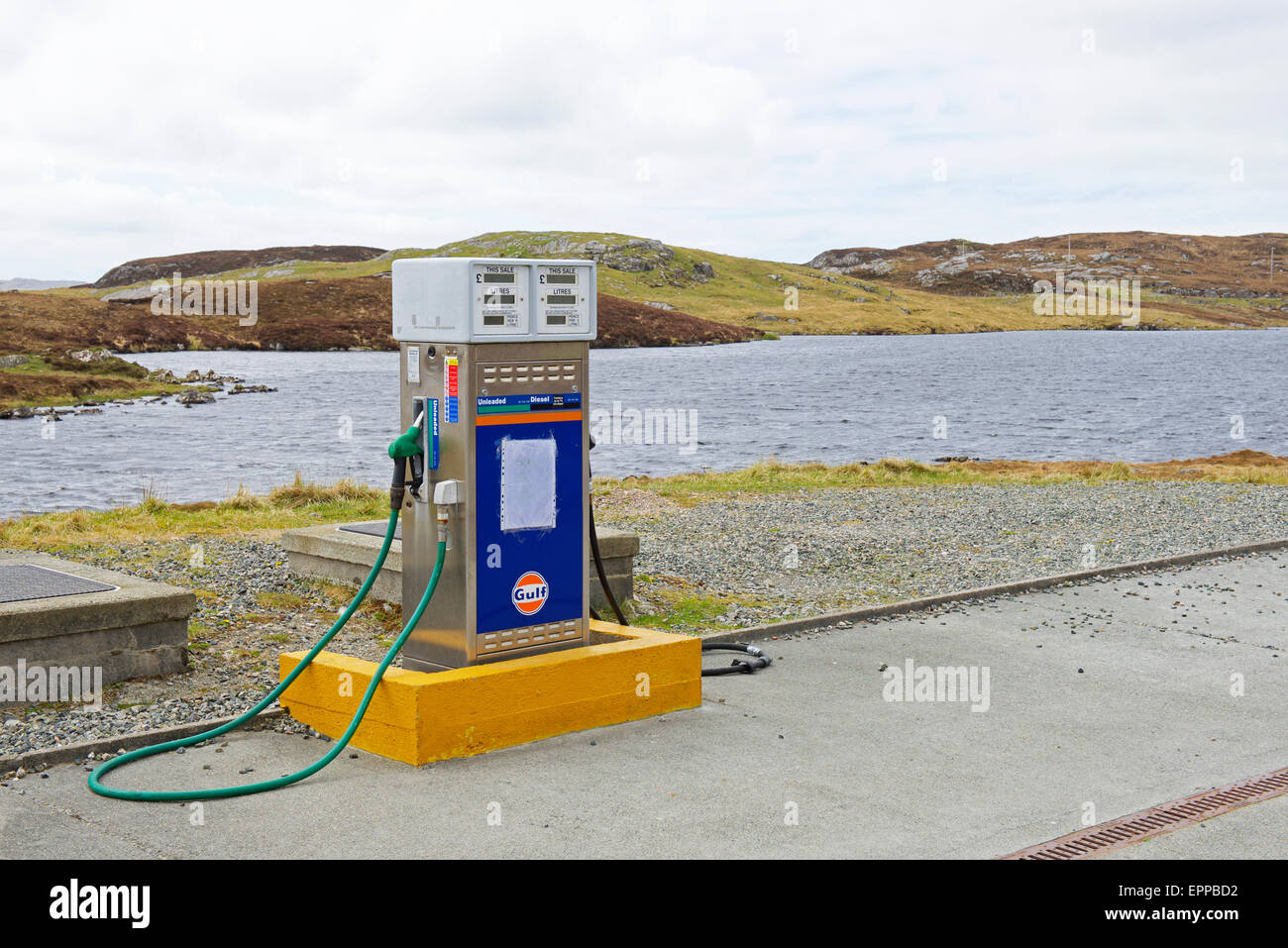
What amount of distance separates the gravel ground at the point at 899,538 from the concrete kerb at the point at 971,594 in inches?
15.2

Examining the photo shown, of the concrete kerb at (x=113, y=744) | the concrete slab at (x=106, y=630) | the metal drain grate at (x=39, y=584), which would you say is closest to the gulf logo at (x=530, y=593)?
the concrete kerb at (x=113, y=744)

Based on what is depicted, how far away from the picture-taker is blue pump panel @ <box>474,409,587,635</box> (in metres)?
7.00

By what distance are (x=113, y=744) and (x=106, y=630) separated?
1.34 m

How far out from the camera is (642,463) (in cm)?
3894

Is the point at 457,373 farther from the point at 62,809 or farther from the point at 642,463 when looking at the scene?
the point at 642,463

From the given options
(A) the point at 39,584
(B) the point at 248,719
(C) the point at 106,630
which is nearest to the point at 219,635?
(A) the point at 39,584

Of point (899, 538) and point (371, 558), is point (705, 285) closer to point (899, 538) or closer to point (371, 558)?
point (899, 538)

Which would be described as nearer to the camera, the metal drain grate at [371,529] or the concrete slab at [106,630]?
the concrete slab at [106,630]

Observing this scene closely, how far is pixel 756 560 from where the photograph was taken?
13250 mm

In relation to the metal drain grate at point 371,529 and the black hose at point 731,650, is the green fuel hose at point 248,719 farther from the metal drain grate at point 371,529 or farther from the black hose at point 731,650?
the metal drain grate at point 371,529

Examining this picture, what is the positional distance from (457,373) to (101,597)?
281cm

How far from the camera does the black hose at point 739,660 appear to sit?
8.50 metres
